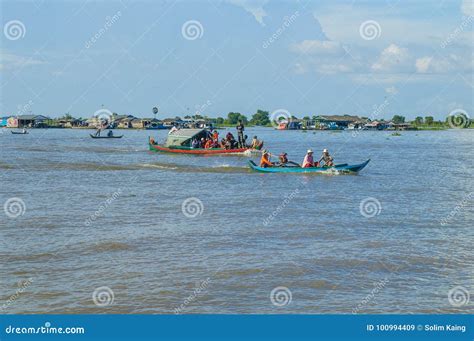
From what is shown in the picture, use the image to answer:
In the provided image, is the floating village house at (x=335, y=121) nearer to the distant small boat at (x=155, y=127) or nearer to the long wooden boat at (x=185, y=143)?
the distant small boat at (x=155, y=127)

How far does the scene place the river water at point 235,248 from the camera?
11.0 m

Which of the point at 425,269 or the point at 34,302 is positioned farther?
the point at 425,269

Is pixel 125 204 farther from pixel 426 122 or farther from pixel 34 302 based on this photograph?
pixel 426 122

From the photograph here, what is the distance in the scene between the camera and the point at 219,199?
22766 millimetres

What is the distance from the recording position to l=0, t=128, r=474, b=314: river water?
11000 millimetres

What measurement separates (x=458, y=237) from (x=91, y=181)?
1767 cm

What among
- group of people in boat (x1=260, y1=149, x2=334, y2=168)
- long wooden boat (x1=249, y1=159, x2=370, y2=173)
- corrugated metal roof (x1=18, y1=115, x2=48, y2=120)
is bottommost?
long wooden boat (x1=249, y1=159, x2=370, y2=173)

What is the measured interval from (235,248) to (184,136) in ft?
105

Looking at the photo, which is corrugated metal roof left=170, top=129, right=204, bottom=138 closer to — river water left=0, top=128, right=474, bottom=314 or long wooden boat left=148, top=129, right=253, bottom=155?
long wooden boat left=148, top=129, right=253, bottom=155

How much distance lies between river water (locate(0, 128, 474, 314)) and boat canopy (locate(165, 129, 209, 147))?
1793 cm

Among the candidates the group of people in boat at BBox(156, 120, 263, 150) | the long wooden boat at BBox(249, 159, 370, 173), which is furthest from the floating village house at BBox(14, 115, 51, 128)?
the long wooden boat at BBox(249, 159, 370, 173)

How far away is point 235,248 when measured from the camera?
47.4 ft

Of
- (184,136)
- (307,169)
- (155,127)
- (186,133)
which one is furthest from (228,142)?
(155,127)

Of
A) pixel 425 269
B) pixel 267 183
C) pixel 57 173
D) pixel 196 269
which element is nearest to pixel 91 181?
pixel 57 173
